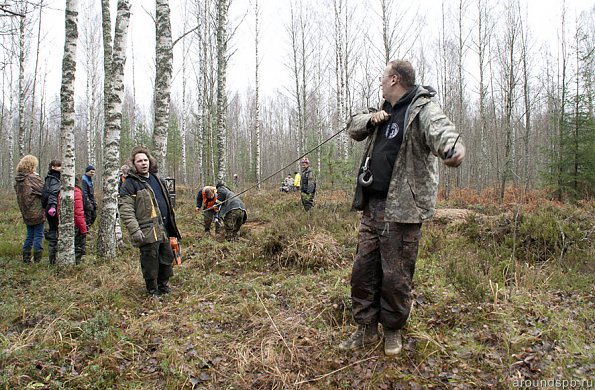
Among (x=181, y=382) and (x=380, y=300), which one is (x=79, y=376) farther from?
(x=380, y=300)

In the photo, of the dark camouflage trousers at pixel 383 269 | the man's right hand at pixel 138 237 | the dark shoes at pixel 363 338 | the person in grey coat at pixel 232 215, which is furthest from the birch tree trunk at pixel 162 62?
the dark shoes at pixel 363 338

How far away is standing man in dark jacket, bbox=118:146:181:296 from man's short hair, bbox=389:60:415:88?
3.37 m

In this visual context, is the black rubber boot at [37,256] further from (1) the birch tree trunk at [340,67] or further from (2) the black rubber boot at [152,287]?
(1) the birch tree trunk at [340,67]

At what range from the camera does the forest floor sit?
115 inches

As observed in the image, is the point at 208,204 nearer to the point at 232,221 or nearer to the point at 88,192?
the point at 232,221

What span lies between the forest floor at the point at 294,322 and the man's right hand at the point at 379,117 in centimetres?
196

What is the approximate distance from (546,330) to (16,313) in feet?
18.8

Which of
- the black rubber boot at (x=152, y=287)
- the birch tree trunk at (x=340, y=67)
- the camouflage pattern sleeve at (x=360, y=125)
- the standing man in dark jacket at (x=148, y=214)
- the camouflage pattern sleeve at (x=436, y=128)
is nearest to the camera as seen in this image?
the camouflage pattern sleeve at (x=436, y=128)

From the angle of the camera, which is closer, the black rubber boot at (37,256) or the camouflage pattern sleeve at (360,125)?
the camouflage pattern sleeve at (360,125)

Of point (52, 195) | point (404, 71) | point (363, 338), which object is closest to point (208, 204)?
point (52, 195)

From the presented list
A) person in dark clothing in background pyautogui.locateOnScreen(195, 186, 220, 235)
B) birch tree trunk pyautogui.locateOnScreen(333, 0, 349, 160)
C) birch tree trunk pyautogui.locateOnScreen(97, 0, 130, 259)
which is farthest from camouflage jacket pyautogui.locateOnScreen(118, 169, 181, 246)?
birch tree trunk pyautogui.locateOnScreen(333, 0, 349, 160)

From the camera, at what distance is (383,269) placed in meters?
2.89

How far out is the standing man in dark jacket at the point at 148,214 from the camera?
14.8 feet

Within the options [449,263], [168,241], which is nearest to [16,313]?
[168,241]
